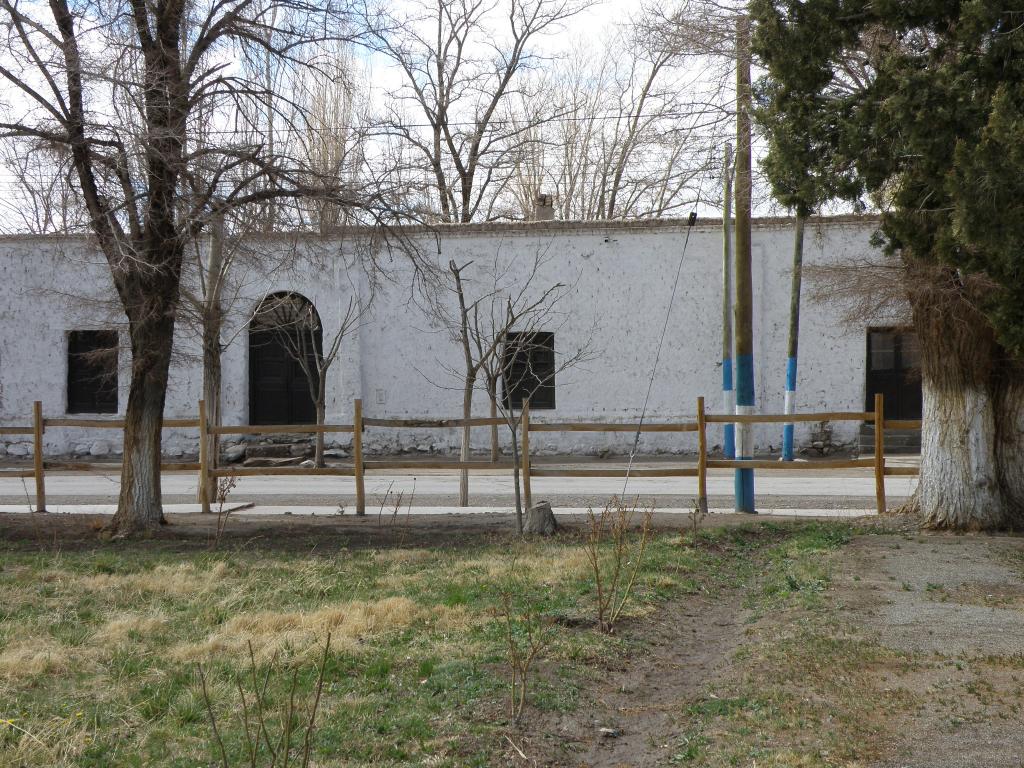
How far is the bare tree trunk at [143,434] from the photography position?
11.4 m

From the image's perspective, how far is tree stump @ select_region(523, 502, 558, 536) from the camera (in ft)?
37.1

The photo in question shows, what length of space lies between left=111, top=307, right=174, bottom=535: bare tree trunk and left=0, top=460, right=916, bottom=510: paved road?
3296 mm

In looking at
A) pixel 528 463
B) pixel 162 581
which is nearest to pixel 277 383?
pixel 528 463

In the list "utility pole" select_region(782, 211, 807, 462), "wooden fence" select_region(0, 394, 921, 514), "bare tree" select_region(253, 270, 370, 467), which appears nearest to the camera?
"wooden fence" select_region(0, 394, 921, 514)

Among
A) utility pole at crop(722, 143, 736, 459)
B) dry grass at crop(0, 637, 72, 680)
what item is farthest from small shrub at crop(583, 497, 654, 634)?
utility pole at crop(722, 143, 736, 459)

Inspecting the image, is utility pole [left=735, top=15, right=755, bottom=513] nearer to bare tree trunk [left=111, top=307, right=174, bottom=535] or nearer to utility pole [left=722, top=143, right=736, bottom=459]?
utility pole [left=722, top=143, right=736, bottom=459]

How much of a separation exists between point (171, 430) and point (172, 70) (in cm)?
1471

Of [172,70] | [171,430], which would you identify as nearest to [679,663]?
[172,70]

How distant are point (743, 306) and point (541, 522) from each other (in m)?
4.35

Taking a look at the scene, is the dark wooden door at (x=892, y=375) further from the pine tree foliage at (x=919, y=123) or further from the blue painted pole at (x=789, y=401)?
the pine tree foliage at (x=919, y=123)

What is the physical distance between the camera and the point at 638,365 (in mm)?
23141

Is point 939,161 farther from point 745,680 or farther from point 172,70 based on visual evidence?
point 172,70

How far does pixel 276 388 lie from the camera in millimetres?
24312

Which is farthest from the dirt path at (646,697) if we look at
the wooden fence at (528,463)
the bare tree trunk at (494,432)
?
the wooden fence at (528,463)
